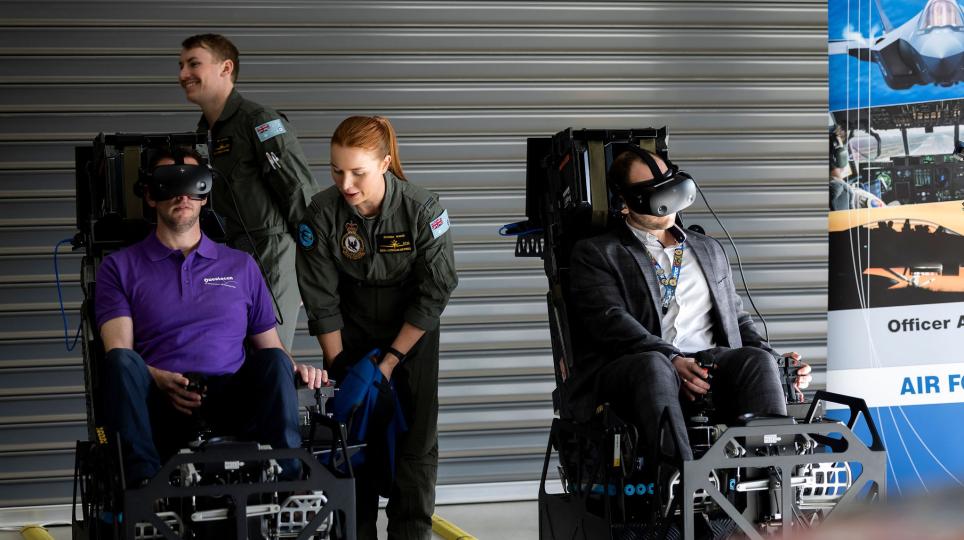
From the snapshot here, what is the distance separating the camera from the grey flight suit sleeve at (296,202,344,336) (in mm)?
3967

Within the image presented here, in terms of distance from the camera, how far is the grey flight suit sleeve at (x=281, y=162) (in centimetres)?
439

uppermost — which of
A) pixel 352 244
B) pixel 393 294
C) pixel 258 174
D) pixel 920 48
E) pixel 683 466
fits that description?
pixel 920 48

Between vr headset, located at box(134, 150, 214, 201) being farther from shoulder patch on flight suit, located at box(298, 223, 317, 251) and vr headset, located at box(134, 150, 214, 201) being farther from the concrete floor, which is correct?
the concrete floor

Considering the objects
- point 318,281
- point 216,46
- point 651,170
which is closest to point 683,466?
point 651,170

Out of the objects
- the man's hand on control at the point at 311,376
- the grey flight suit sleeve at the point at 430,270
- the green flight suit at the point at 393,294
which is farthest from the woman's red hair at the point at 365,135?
the man's hand on control at the point at 311,376

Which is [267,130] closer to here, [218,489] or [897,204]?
[218,489]

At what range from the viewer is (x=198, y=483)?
314 cm

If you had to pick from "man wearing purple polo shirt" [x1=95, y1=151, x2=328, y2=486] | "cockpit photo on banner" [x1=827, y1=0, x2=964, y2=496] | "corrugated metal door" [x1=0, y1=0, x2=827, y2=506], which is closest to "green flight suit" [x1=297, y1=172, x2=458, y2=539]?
"man wearing purple polo shirt" [x1=95, y1=151, x2=328, y2=486]

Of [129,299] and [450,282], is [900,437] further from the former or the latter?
[129,299]

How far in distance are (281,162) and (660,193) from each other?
4.88 ft

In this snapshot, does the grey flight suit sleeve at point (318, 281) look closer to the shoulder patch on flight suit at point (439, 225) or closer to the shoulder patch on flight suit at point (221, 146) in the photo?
the shoulder patch on flight suit at point (439, 225)

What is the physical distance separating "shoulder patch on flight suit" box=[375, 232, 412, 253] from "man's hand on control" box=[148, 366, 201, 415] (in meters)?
0.86

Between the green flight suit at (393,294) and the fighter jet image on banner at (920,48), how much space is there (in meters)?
2.38

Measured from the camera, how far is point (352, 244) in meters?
3.98
